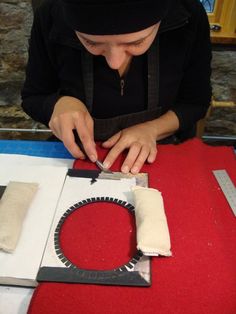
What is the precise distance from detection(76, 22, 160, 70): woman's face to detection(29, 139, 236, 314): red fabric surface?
265mm

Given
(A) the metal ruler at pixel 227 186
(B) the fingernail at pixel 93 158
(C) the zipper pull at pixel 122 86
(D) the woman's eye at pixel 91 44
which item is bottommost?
(A) the metal ruler at pixel 227 186

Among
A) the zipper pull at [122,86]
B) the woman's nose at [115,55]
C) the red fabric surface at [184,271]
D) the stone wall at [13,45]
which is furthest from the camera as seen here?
the stone wall at [13,45]

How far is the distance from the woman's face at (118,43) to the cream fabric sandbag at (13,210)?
11.6 inches

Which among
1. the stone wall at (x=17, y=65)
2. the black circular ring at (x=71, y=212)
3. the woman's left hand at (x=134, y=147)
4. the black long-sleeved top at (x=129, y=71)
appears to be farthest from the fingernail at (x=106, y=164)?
the stone wall at (x=17, y=65)

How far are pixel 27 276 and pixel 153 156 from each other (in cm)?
37

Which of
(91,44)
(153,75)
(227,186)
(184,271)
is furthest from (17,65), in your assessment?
(184,271)

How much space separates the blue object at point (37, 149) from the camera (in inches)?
31.2

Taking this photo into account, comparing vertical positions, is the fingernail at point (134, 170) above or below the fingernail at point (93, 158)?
below

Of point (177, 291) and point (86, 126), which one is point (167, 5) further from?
point (177, 291)

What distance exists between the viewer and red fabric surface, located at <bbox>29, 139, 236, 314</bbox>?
1.38 feet

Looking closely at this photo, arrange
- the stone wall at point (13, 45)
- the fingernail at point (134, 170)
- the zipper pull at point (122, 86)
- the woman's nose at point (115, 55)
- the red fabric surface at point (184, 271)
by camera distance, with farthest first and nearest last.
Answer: the stone wall at point (13, 45)
the zipper pull at point (122, 86)
the fingernail at point (134, 170)
the woman's nose at point (115, 55)
the red fabric surface at point (184, 271)

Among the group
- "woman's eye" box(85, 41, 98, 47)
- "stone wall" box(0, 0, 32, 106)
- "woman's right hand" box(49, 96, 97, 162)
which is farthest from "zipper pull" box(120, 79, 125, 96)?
"stone wall" box(0, 0, 32, 106)

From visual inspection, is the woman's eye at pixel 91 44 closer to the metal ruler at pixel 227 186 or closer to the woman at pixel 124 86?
the woman at pixel 124 86

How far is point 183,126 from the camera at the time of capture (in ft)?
2.90
